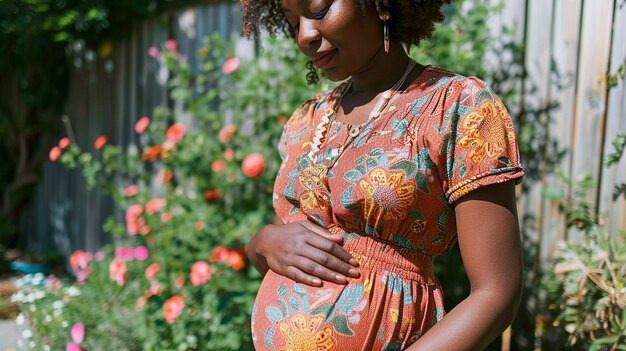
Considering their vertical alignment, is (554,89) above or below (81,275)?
above

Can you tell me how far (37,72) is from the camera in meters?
6.19

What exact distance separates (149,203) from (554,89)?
2.19 meters

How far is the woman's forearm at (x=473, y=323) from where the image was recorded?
1274 mm

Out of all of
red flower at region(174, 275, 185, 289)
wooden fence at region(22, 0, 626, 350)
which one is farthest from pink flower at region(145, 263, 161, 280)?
wooden fence at region(22, 0, 626, 350)

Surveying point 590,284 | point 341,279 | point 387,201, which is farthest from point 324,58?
point 590,284

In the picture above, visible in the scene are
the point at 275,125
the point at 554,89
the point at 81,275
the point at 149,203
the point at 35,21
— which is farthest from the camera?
the point at 35,21

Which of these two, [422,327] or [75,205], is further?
[75,205]

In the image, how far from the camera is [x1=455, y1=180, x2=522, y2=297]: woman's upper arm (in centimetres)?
128

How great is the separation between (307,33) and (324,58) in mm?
65

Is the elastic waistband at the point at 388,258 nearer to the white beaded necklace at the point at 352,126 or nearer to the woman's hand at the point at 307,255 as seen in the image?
the woman's hand at the point at 307,255

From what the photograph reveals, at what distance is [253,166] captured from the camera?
3.34 metres

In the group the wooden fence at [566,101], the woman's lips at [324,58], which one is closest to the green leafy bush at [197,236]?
the wooden fence at [566,101]

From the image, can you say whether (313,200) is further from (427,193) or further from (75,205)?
(75,205)

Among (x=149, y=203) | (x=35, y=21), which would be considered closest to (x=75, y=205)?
(x=35, y=21)
